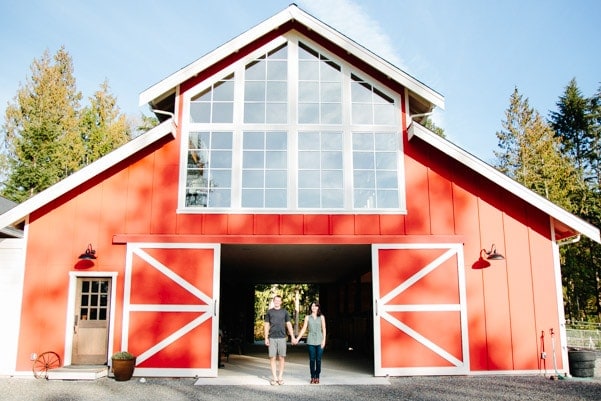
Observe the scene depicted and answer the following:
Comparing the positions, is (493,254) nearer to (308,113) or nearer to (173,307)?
(308,113)

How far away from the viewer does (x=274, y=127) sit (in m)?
11.0

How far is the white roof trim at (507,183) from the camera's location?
10.0 m

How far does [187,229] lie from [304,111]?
3500 mm

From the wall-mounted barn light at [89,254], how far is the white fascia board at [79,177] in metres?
1.20

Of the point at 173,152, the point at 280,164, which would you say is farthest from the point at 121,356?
the point at 280,164

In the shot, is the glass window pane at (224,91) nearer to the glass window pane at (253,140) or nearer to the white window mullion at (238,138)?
the white window mullion at (238,138)

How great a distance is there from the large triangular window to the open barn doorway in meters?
1.20

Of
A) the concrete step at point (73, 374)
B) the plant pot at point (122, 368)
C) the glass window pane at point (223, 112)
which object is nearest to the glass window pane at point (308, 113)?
the glass window pane at point (223, 112)

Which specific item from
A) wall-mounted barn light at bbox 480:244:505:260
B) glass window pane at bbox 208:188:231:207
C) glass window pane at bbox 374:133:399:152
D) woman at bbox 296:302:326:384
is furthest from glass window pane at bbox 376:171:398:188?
glass window pane at bbox 208:188:231:207

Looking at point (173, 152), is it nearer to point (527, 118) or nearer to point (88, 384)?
point (88, 384)

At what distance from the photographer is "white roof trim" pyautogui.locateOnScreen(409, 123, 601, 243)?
395 inches

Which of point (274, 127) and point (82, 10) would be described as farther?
point (82, 10)

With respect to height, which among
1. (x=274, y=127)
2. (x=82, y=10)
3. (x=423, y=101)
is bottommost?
(x=274, y=127)

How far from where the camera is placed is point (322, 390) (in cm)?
862
